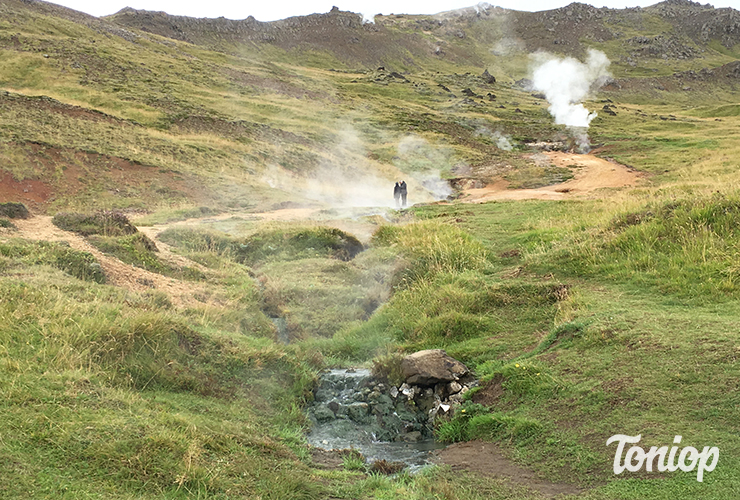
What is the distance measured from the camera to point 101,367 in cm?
723

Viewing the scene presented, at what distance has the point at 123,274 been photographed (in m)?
12.1

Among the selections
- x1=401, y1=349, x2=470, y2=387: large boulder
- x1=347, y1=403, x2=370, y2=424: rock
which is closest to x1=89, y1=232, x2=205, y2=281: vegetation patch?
x1=347, y1=403, x2=370, y2=424: rock

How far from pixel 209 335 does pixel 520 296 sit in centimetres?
601

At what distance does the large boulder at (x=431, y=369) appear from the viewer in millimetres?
8867

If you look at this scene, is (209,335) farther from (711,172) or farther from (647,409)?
(711,172)

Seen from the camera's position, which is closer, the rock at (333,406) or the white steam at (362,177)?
the rock at (333,406)

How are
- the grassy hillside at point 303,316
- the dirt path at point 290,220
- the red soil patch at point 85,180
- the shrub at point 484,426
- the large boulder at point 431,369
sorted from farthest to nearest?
1. the red soil patch at point 85,180
2. the dirt path at point 290,220
3. the large boulder at point 431,369
4. the shrub at point 484,426
5. the grassy hillside at point 303,316

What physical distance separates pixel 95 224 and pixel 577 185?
24784 millimetres

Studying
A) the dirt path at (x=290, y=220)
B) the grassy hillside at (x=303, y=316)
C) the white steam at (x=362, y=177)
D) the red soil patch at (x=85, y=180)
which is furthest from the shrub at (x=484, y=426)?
the white steam at (x=362, y=177)

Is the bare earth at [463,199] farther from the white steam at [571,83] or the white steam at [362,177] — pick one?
the white steam at [571,83]

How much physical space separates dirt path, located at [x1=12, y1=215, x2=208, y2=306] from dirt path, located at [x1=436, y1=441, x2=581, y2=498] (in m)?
6.55

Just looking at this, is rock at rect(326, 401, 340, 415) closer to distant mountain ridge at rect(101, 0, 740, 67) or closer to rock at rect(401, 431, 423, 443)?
rock at rect(401, 431, 423, 443)

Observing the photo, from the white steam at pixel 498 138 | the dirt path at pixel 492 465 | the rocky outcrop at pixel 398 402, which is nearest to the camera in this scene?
the dirt path at pixel 492 465

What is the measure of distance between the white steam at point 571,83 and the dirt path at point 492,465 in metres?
46.0
